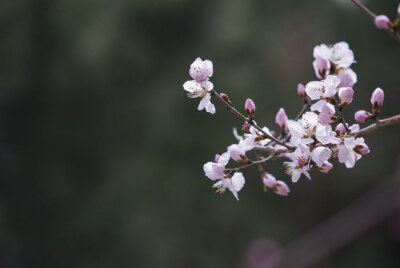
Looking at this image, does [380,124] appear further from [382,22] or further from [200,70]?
[200,70]

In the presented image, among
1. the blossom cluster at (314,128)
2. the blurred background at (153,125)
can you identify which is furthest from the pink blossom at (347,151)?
the blurred background at (153,125)

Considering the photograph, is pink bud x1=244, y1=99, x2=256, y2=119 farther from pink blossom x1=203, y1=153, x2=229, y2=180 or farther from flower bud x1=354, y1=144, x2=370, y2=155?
flower bud x1=354, y1=144, x2=370, y2=155

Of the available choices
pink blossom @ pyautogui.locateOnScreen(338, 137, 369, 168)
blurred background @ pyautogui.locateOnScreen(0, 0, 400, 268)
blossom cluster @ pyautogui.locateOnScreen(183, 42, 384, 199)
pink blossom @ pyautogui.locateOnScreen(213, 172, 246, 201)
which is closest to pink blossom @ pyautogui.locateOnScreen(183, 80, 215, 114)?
blossom cluster @ pyautogui.locateOnScreen(183, 42, 384, 199)

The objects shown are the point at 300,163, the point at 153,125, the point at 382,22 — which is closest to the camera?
the point at 382,22

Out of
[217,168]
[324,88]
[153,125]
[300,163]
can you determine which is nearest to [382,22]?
[324,88]

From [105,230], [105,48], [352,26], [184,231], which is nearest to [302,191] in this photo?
[184,231]

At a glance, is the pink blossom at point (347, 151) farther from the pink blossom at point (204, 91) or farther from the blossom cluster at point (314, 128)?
the pink blossom at point (204, 91)
